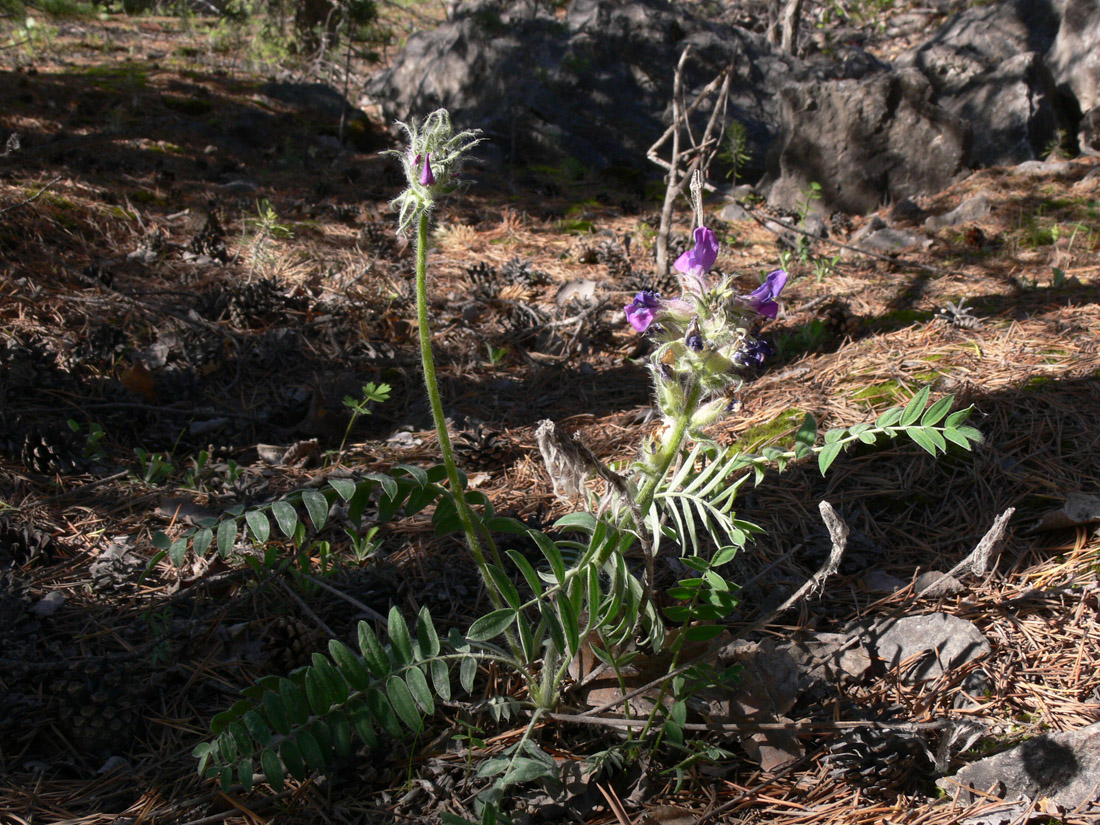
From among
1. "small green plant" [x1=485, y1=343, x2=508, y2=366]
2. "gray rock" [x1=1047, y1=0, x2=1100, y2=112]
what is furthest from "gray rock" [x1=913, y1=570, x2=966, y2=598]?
"gray rock" [x1=1047, y1=0, x2=1100, y2=112]

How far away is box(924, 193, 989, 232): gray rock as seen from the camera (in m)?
5.66

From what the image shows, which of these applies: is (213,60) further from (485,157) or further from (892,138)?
(892,138)

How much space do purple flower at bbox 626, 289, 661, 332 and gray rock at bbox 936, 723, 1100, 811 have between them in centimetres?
119

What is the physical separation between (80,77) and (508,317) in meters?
8.53

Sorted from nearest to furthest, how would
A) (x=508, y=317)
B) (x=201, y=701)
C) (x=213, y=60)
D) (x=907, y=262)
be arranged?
(x=201, y=701) < (x=508, y=317) < (x=907, y=262) < (x=213, y=60)

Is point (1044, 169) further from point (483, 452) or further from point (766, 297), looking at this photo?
point (766, 297)

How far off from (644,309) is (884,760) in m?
1.17

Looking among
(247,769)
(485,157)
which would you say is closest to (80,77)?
(485,157)

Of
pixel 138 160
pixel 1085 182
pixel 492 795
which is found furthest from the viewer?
pixel 138 160

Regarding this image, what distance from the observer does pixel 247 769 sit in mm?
1361

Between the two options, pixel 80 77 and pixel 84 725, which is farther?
pixel 80 77

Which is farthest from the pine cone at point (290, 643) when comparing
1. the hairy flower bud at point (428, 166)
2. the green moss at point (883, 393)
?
the green moss at point (883, 393)

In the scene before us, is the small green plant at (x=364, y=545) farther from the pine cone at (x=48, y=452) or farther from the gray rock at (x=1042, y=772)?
the gray rock at (x=1042, y=772)

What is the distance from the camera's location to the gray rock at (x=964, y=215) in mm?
5664
